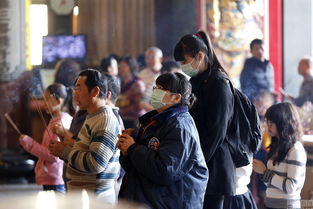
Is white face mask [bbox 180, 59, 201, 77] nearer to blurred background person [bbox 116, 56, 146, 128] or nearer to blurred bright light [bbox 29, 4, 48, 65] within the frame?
blurred background person [bbox 116, 56, 146, 128]

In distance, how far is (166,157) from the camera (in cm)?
464

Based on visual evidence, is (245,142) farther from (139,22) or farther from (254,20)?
(139,22)

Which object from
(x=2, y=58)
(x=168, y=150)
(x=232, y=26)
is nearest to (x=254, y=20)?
(x=232, y=26)

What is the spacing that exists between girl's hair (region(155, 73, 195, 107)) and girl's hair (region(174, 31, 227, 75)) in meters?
0.43

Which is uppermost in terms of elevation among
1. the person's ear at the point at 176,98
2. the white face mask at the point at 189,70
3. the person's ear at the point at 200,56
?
the person's ear at the point at 200,56

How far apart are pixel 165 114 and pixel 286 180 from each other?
5.12 ft

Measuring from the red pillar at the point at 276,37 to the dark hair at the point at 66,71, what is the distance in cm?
259

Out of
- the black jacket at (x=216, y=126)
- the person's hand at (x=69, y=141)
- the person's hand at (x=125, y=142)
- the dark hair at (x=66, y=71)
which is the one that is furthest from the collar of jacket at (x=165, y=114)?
the dark hair at (x=66, y=71)

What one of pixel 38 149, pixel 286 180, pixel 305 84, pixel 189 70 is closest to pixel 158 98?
pixel 189 70

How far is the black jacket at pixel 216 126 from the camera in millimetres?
5191

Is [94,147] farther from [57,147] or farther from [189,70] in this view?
[189,70]

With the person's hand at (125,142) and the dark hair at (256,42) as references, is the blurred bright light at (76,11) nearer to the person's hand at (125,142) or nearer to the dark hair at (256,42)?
the dark hair at (256,42)

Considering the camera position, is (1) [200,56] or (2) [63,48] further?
(2) [63,48]

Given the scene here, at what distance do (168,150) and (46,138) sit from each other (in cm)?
238
